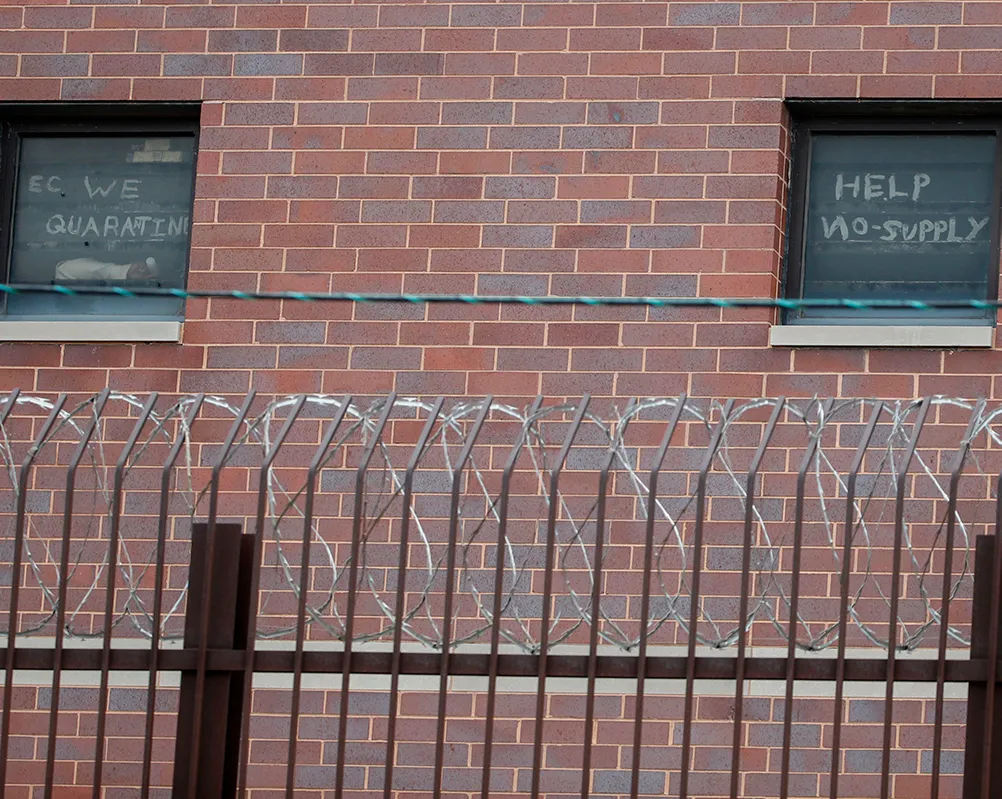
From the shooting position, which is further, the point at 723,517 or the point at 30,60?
the point at 30,60

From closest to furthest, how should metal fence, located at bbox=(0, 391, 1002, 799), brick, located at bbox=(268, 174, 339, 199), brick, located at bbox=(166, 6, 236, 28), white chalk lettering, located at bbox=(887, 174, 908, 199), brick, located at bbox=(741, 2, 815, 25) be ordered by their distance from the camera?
metal fence, located at bbox=(0, 391, 1002, 799)
brick, located at bbox=(741, 2, 815, 25)
white chalk lettering, located at bbox=(887, 174, 908, 199)
brick, located at bbox=(268, 174, 339, 199)
brick, located at bbox=(166, 6, 236, 28)

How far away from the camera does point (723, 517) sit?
955 cm

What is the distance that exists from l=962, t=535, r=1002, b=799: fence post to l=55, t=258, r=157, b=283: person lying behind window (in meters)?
5.66

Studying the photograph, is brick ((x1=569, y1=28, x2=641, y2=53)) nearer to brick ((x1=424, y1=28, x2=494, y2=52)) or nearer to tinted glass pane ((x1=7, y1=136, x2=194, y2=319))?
brick ((x1=424, y1=28, x2=494, y2=52))

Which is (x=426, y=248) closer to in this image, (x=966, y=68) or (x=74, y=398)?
(x=74, y=398)

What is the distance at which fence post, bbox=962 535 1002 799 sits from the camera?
6.11m

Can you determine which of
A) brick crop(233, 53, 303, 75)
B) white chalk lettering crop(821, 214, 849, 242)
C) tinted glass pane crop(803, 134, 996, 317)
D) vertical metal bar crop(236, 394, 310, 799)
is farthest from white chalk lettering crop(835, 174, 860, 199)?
vertical metal bar crop(236, 394, 310, 799)

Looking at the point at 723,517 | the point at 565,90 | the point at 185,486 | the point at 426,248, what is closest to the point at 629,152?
the point at 565,90

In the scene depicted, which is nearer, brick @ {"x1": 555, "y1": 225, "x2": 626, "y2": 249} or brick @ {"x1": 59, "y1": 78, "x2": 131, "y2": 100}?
brick @ {"x1": 555, "y1": 225, "x2": 626, "y2": 249}

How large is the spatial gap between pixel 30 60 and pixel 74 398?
6.31 feet

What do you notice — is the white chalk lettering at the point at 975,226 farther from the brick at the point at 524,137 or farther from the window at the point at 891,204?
the brick at the point at 524,137

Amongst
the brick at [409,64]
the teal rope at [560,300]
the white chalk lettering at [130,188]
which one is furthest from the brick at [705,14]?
the white chalk lettering at [130,188]

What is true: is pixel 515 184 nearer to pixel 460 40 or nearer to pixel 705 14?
pixel 460 40

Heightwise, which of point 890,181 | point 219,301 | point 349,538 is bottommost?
point 349,538
